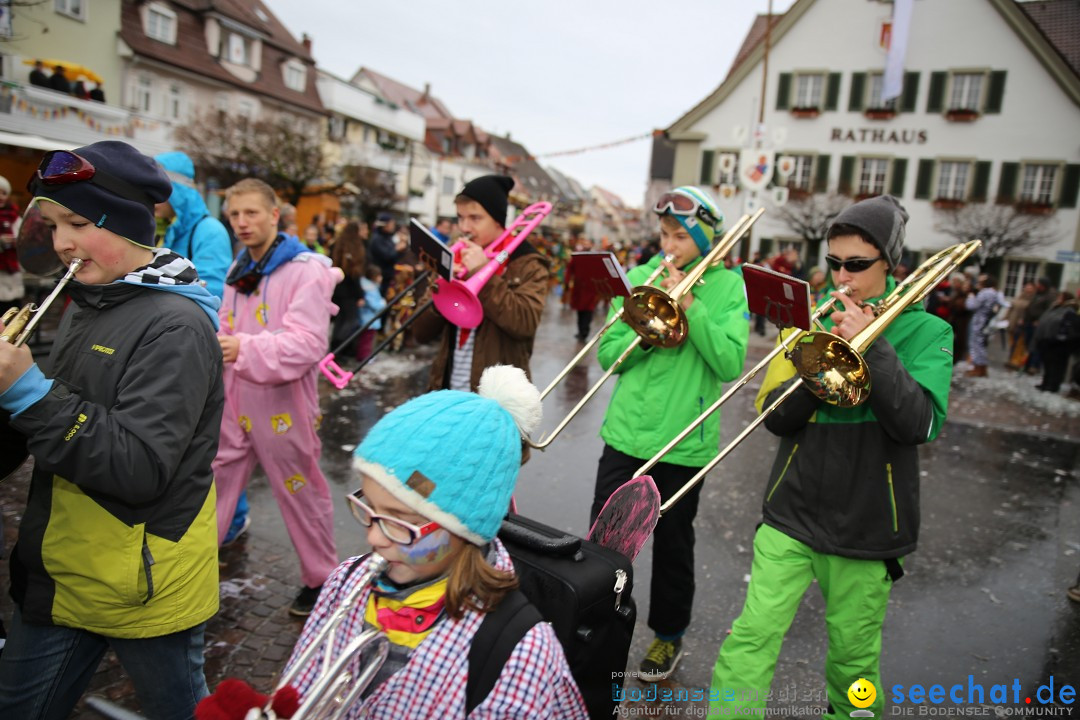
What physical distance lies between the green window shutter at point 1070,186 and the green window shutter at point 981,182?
242 centimetres

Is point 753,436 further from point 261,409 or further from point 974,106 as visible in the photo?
point 974,106

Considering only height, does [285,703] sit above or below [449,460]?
below

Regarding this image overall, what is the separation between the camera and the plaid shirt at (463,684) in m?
1.47

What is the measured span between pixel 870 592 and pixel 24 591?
8.80 feet

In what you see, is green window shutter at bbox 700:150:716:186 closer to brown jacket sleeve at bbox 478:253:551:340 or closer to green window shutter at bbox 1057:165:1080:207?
green window shutter at bbox 1057:165:1080:207

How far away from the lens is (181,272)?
2123mm

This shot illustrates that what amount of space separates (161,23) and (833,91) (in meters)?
26.2

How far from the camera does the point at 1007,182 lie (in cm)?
2672

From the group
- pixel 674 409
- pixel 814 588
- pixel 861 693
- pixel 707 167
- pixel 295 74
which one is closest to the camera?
pixel 861 693

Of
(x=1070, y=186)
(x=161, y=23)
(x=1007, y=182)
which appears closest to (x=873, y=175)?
(x=1007, y=182)

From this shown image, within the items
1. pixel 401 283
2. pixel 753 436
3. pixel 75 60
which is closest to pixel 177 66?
pixel 75 60

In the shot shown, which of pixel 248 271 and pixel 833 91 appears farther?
pixel 833 91

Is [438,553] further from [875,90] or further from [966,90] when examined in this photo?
[966,90]

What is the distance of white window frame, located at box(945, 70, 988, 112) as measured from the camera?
88.3 ft
